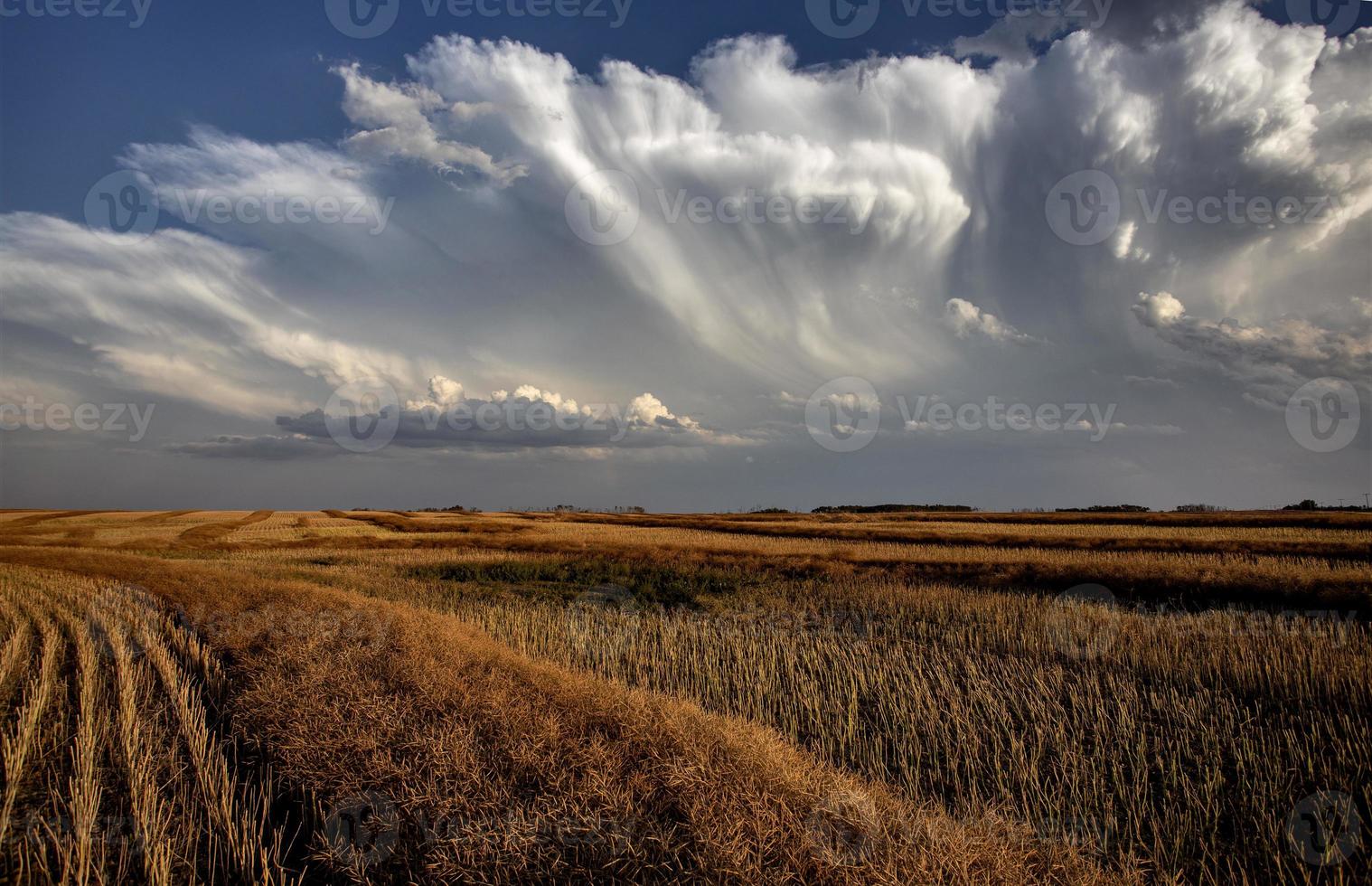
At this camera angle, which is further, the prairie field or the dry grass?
the dry grass

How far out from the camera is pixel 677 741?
17.8ft

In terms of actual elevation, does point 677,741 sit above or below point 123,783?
above

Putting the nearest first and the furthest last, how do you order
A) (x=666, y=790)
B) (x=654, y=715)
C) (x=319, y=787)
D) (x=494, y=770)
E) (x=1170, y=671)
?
(x=666, y=790) < (x=494, y=770) < (x=319, y=787) < (x=654, y=715) < (x=1170, y=671)

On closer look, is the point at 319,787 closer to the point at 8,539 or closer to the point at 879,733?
the point at 879,733

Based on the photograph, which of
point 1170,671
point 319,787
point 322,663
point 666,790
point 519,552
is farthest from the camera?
point 519,552

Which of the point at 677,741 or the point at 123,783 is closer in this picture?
the point at 677,741

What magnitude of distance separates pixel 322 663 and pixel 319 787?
106 inches

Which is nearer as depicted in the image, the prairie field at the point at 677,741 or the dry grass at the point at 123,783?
the prairie field at the point at 677,741

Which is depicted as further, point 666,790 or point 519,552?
point 519,552

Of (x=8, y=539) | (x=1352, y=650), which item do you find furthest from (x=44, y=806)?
(x=8, y=539)

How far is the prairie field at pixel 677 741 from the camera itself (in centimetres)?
452

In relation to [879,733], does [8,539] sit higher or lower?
lower

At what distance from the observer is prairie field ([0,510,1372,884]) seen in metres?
4.52

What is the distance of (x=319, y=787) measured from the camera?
568 centimetres
